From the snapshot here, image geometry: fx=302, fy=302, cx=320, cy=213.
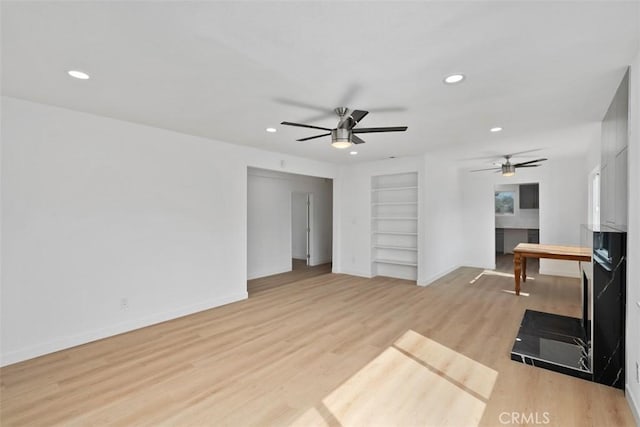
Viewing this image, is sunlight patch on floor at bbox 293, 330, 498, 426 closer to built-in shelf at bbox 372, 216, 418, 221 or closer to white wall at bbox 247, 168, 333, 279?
built-in shelf at bbox 372, 216, 418, 221

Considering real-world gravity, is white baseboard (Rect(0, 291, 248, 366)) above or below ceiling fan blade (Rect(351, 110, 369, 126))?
below

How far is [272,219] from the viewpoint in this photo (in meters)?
7.23

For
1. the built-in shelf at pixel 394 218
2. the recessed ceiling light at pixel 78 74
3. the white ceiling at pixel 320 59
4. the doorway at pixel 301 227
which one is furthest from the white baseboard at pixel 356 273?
the recessed ceiling light at pixel 78 74

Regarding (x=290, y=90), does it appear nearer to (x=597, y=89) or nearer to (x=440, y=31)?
(x=440, y=31)

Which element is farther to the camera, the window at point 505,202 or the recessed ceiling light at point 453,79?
the window at point 505,202

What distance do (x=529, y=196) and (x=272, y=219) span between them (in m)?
8.15

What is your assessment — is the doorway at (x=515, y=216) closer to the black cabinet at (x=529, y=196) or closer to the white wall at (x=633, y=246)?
the black cabinet at (x=529, y=196)

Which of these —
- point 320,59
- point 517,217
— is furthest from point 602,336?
point 517,217

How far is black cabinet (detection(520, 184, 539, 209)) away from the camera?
9.46 metres

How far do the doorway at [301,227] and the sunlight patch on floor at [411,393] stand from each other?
5.51m

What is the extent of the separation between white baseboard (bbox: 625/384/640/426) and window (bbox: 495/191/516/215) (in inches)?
338

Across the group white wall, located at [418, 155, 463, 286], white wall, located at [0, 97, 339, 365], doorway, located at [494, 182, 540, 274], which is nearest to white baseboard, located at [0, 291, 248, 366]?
white wall, located at [0, 97, 339, 365]

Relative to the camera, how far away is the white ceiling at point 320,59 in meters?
1.73

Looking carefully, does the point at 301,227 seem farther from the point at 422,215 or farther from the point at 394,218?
the point at 422,215
